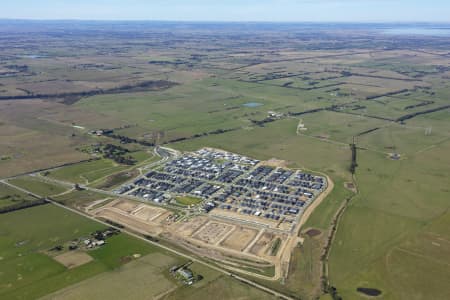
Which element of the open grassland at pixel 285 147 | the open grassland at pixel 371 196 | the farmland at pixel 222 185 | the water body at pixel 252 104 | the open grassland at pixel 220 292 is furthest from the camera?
the water body at pixel 252 104

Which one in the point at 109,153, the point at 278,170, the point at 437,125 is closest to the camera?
the point at 278,170

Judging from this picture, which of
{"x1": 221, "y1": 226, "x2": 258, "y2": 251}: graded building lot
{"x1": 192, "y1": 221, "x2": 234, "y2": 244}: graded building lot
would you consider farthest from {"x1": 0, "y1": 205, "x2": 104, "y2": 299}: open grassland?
{"x1": 221, "y1": 226, "x2": 258, "y2": 251}: graded building lot

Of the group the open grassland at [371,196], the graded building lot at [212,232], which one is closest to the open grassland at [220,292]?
the open grassland at [371,196]

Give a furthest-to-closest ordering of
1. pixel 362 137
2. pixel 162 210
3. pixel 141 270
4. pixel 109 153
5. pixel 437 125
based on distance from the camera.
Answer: pixel 437 125 → pixel 362 137 → pixel 109 153 → pixel 162 210 → pixel 141 270

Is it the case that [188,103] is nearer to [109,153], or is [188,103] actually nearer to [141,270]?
[109,153]

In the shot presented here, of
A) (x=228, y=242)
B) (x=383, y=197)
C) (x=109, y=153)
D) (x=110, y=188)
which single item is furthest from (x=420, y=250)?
(x=109, y=153)

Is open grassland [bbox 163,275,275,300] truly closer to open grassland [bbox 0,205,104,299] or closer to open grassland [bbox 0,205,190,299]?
open grassland [bbox 0,205,190,299]

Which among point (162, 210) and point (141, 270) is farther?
point (162, 210)

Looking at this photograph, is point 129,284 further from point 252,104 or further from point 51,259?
point 252,104

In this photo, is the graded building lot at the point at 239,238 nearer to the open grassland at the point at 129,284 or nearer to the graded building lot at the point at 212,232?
the graded building lot at the point at 212,232
